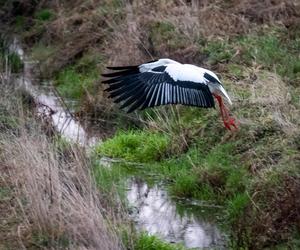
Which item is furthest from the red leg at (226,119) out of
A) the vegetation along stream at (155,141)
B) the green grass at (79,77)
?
the green grass at (79,77)

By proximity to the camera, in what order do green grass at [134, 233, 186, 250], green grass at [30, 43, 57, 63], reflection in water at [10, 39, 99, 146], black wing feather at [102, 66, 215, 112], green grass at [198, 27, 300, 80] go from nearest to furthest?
green grass at [134, 233, 186, 250]
black wing feather at [102, 66, 215, 112]
reflection in water at [10, 39, 99, 146]
green grass at [198, 27, 300, 80]
green grass at [30, 43, 57, 63]

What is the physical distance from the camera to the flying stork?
7.45 metres

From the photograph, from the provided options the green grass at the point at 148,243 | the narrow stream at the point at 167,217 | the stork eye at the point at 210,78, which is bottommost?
the narrow stream at the point at 167,217

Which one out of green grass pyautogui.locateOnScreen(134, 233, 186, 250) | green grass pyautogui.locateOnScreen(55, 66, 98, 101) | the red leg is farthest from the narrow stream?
green grass pyautogui.locateOnScreen(55, 66, 98, 101)

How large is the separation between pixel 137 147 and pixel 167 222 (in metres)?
2.11

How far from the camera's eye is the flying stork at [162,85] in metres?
7.45

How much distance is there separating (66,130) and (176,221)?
7.59ft

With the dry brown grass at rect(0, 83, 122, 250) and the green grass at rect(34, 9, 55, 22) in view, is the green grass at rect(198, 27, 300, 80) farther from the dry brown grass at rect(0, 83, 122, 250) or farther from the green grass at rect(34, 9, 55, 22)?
the green grass at rect(34, 9, 55, 22)

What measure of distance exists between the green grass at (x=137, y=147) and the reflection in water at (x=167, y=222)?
769 millimetres

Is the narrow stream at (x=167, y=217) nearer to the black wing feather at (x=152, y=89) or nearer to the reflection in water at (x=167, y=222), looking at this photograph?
the reflection in water at (x=167, y=222)

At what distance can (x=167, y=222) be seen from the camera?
7980mm

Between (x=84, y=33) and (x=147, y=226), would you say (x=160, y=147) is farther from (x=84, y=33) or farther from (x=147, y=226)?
(x=84, y=33)

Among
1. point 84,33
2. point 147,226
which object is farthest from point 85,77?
point 147,226

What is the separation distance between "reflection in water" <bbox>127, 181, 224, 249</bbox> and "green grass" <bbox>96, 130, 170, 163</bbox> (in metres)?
0.77
